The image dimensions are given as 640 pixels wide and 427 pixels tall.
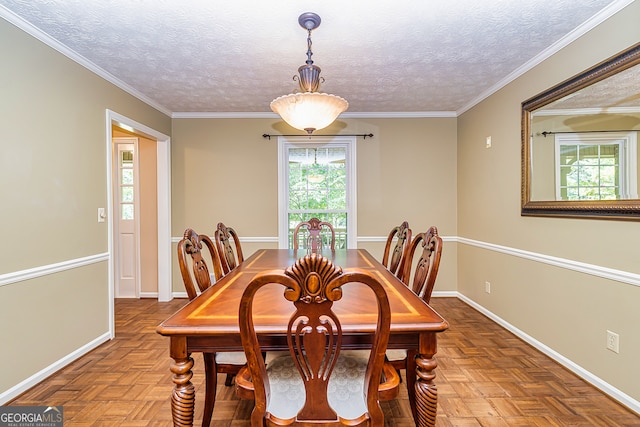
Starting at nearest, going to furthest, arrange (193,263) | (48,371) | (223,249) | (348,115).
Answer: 1. (193,263)
2. (48,371)
3. (223,249)
4. (348,115)

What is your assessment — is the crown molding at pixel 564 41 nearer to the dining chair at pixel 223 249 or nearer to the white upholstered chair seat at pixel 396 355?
the white upholstered chair seat at pixel 396 355

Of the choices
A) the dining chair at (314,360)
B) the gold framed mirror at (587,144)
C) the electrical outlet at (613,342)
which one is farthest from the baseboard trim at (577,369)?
the dining chair at (314,360)

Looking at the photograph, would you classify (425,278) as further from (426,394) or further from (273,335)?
(273,335)

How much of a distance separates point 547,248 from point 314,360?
7.71 feet

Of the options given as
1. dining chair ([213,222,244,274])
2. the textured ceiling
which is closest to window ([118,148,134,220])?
the textured ceiling

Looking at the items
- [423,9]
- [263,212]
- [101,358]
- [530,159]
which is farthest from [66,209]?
[530,159]

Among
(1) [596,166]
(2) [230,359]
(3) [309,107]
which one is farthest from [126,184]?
(1) [596,166]

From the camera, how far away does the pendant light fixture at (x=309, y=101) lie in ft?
6.31

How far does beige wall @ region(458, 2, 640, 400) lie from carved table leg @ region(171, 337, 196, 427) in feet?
7.68

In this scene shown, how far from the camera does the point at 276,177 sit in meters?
4.05

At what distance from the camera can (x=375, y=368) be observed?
0.95 m

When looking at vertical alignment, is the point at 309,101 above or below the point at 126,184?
above

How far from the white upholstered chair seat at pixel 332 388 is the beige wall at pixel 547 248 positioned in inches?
65.6

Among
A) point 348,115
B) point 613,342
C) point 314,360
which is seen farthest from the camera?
point 348,115
